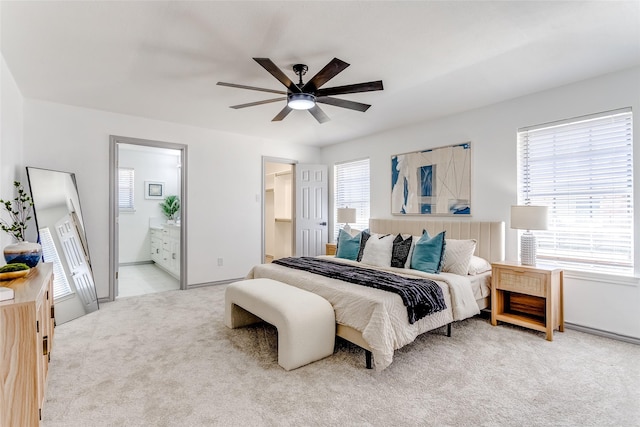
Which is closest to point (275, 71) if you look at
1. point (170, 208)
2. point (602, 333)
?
point (602, 333)

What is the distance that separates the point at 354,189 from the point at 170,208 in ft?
13.9

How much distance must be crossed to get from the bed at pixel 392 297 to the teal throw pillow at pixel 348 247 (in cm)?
17

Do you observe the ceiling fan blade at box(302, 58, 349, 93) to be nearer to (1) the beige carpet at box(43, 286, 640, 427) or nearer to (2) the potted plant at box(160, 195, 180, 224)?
(1) the beige carpet at box(43, 286, 640, 427)

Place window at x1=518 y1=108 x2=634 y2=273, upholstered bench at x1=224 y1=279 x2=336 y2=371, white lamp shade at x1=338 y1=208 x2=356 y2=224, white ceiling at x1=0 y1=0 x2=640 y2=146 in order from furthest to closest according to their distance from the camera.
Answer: white lamp shade at x1=338 y1=208 x2=356 y2=224
window at x1=518 y1=108 x2=634 y2=273
upholstered bench at x1=224 y1=279 x2=336 y2=371
white ceiling at x1=0 y1=0 x2=640 y2=146

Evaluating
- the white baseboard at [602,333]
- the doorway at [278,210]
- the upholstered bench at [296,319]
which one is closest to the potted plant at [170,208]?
the doorway at [278,210]

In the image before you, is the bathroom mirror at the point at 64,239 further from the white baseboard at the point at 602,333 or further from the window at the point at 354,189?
the white baseboard at the point at 602,333

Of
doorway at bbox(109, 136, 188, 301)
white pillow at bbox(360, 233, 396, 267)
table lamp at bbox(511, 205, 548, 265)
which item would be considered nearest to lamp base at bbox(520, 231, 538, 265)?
table lamp at bbox(511, 205, 548, 265)

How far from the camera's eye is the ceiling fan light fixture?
2.74 meters

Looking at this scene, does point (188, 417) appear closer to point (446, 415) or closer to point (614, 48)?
point (446, 415)

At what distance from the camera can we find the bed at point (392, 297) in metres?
2.30

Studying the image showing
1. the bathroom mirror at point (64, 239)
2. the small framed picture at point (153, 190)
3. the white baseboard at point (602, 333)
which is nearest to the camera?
the white baseboard at point (602, 333)

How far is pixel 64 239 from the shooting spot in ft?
11.6

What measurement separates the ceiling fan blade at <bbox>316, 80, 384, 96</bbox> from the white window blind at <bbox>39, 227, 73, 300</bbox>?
3175mm

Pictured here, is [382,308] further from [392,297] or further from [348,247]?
[348,247]
